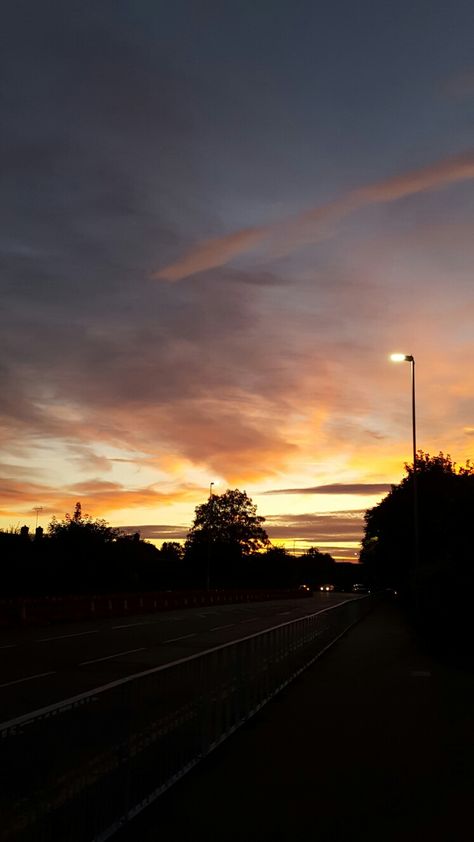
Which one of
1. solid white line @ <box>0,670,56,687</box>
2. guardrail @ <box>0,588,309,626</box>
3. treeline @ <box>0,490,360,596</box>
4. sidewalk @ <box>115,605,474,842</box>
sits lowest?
sidewalk @ <box>115,605,474,842</box>

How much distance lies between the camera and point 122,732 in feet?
22.0

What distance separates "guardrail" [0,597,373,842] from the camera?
16.8 ft

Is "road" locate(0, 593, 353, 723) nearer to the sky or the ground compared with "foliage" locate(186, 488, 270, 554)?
nearer to the ground

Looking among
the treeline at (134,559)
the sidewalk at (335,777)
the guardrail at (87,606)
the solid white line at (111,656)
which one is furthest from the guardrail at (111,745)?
the treeline at (134,559)

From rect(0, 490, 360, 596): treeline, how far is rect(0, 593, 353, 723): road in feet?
116

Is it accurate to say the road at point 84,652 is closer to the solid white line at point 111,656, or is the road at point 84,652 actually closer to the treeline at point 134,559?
the solid white line at point 111,656

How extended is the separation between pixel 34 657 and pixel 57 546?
6363 cm

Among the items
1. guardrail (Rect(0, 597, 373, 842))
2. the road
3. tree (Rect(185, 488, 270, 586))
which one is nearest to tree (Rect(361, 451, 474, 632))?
the road

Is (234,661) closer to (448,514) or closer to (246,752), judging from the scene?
(246,752)

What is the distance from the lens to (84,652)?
23.1 metres

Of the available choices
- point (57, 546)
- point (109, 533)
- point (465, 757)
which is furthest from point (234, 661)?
point (109, 533)

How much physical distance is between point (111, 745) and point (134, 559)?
3462 inches

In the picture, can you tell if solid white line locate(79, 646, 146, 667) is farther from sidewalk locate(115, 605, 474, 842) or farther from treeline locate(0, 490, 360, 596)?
treeline locate(0, 490, 360, 596)

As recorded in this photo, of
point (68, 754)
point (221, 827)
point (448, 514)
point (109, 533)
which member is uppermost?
point (109, 533)
